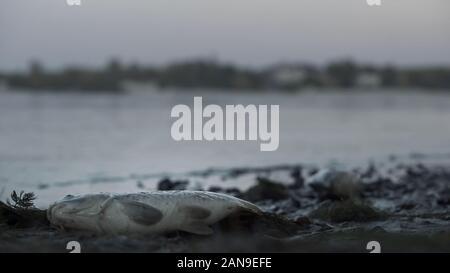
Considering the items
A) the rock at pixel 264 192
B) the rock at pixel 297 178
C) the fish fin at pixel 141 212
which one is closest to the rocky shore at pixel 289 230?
the rock at pixel 264 192

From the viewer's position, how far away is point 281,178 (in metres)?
13.3

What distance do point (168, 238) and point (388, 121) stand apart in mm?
23436

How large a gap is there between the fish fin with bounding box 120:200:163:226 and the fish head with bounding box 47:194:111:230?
0.21m

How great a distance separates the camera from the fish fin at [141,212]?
655 centimetres

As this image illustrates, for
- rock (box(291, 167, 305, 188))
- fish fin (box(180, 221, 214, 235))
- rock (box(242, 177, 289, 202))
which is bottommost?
rock (box(291, 167, 305, 188))

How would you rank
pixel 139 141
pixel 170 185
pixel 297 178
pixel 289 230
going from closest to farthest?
pixel 289 230
pixel 170 185
pixel 297 178
pixel 139 141

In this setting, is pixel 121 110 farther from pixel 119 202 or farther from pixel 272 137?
pixel 119 202

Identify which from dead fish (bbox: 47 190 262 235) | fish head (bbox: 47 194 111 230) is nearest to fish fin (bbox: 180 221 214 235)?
dead fish (bbox: 47 190 262 235)

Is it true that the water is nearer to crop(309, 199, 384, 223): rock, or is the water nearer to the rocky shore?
the rocky shore

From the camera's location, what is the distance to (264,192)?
1021 centimetres

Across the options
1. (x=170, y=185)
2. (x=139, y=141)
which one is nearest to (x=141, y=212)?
(x=170, y=185)

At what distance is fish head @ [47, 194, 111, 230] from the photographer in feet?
21.6

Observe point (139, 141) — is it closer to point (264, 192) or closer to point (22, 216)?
point (264, 192)

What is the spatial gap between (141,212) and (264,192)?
387 centimetres
